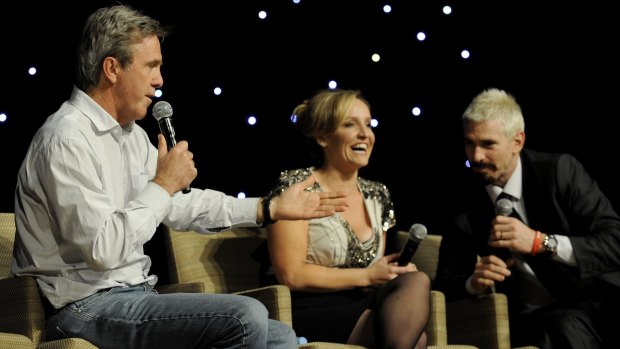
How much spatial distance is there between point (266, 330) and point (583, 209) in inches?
61.7

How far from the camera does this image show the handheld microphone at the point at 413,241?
309cm

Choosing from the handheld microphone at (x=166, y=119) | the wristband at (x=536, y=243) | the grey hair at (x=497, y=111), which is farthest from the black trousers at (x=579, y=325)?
the handheld microphone at (x=166, y=119)

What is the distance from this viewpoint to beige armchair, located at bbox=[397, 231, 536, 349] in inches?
133

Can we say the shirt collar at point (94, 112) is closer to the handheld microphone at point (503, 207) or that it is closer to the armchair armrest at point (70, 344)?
the armchair armrest at point (70, 344)

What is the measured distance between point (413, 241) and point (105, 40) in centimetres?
118

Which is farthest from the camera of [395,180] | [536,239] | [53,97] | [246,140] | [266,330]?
[395,180]

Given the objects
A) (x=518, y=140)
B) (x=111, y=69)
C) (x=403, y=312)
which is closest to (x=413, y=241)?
(x=403, y=312)

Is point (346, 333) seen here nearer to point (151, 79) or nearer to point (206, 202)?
point (206, 202)

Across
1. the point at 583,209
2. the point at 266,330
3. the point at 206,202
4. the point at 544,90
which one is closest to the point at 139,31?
the point at 206,202

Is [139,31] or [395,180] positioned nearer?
[139,31]

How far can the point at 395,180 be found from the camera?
→ 14.0ft

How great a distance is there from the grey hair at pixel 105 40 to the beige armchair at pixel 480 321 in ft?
5.06

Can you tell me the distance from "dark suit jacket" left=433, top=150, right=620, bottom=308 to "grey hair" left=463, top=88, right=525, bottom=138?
12 centimetres

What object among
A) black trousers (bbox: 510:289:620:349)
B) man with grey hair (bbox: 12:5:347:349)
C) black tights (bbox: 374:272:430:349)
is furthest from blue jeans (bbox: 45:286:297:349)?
black trousers (bbox: 510:289:620:349)
